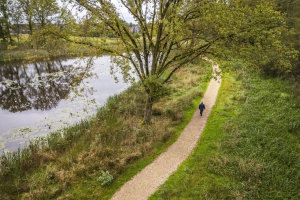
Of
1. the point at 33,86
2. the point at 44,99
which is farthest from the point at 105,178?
the point at 33,86

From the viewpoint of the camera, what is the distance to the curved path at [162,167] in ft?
33.4

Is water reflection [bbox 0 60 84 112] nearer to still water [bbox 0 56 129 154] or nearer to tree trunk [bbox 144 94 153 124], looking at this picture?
still water [bbox 0 56 129 154]

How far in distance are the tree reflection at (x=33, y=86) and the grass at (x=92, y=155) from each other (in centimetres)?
433

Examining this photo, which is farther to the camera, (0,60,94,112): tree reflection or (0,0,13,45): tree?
(0,0,13,45): tree

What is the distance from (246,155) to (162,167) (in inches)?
201

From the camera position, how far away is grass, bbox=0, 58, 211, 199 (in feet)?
33.6

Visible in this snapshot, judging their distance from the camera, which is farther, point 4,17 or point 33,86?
point 4,17

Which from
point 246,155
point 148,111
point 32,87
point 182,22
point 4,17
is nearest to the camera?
point 182,22

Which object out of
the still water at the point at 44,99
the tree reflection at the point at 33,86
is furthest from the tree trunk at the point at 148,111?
the tree reflection at the point at 33,86

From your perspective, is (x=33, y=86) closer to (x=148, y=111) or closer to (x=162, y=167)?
(x=148, y=111)

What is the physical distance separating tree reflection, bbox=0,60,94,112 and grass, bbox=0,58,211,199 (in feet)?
14.2

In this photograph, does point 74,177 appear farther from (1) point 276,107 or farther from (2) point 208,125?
(1) point 276,107

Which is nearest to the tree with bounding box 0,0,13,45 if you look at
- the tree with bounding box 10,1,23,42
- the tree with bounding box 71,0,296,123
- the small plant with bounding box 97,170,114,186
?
the tree with bounding box 10,1,23,42

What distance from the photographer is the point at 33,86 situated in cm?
2703
